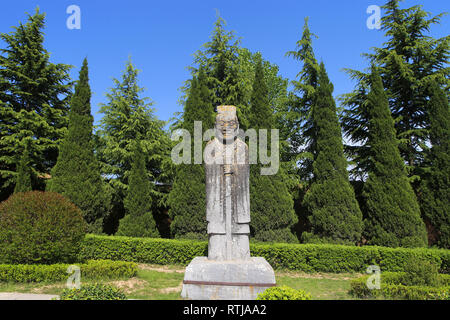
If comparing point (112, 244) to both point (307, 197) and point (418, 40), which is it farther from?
point (418, 40)

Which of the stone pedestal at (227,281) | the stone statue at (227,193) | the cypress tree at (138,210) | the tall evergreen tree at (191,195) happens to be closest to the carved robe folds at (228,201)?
the stone statue at (227,193)

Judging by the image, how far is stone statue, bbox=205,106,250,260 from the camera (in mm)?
6410

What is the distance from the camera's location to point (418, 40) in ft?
45.5

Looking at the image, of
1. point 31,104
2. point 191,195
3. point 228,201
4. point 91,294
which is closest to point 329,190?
point 191,195

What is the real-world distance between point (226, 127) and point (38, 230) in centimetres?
661

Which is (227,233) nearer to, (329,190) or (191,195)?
(191,195)

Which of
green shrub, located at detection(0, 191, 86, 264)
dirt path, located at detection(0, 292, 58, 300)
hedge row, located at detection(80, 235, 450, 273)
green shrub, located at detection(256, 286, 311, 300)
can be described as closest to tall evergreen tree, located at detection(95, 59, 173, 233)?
hedge row, located at detection(80, 235, 450, 273)

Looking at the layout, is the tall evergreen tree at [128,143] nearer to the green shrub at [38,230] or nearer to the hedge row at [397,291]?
the green shrub at [38,230]

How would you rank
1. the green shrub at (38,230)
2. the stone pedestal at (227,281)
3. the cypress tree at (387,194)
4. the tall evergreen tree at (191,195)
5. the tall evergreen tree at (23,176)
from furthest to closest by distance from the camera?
the tall evergreen tree at (23,176)
the tall evergreen tree at (191,195)
the cypress tree at (387,194)
the green shrub at (38,230)
the stone pedestal at (227,281)

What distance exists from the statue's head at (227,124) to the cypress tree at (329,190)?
22.4ft

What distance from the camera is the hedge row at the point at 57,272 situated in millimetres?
7445

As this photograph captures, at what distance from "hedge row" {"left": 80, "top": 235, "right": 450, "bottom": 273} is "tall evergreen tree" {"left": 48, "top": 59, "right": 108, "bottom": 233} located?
1.81 m

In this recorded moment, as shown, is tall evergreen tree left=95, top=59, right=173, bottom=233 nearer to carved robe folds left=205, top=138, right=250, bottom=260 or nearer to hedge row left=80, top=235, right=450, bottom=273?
hedge row left=80, top=235, right=450, bottom=273

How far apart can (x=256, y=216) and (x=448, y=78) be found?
1205 centimetres
